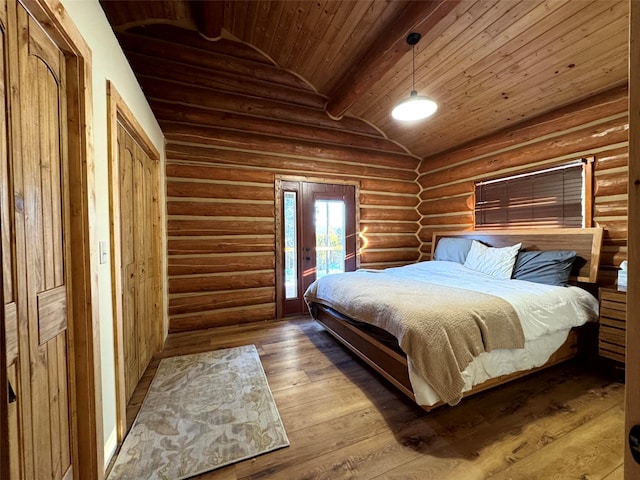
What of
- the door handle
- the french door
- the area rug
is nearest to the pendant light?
the french door

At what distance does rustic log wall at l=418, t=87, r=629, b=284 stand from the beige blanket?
5.86 feet

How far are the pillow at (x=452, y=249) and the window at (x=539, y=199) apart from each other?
42cm

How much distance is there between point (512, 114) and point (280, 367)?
401 centimetres

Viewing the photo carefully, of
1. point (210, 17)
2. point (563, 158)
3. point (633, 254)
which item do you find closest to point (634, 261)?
point (633, 254)

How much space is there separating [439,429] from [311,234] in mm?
2833

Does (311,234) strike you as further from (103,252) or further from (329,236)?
(103,252)

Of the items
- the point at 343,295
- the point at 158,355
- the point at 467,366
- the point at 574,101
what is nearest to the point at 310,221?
the point at 343,295

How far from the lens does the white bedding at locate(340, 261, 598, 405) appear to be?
5.79 feet

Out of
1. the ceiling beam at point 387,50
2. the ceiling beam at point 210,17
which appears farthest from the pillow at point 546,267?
the ceiling beam at point 210,17

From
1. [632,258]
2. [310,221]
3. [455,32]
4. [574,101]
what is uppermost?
[455,32]

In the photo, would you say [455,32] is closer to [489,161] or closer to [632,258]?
[489,161]

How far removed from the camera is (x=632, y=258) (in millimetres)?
466

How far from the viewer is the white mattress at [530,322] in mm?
1765

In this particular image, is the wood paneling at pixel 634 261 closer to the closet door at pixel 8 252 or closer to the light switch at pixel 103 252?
the closet door at pixel 8 252
